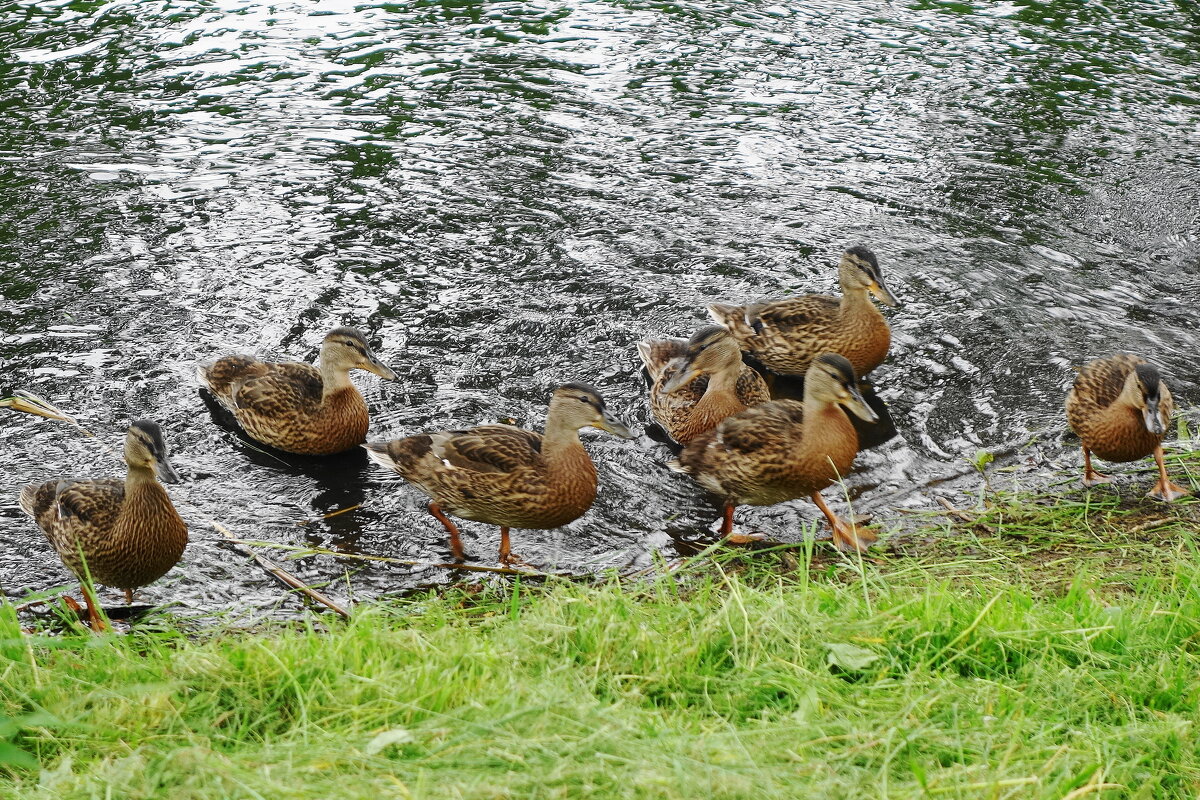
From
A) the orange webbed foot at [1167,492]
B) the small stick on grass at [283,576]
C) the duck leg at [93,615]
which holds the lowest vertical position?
the orange webbed foot at [1167,492]

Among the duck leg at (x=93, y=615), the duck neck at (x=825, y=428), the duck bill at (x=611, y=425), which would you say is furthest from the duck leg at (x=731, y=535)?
the duck leg at (x=93, y=615)

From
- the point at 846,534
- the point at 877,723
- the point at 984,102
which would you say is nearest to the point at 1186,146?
the point at 984,102

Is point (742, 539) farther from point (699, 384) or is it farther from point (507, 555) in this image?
point (699, 384)

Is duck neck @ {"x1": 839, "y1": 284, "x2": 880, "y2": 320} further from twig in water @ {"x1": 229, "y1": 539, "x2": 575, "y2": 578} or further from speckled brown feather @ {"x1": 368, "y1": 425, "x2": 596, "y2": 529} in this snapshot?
twig in water @ {"x1": 229, "y1": 539, "x2": 575, "y2": 578}

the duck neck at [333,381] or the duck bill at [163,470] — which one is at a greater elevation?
the duck bill at [163,470]

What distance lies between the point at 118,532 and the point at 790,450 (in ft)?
10.0

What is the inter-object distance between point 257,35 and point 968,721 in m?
10.8

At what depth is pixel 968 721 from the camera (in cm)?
356

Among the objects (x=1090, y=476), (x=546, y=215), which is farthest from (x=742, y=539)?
(x=546, y=215)

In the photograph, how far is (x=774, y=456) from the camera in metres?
5.75

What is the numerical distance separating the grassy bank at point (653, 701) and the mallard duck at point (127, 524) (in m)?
0.64

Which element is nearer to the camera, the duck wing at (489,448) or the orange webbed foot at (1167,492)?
the duck wing at (489,448)

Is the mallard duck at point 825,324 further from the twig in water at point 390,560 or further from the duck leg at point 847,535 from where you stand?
the twig in water at point 390,560

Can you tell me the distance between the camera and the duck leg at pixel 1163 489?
5910mm
